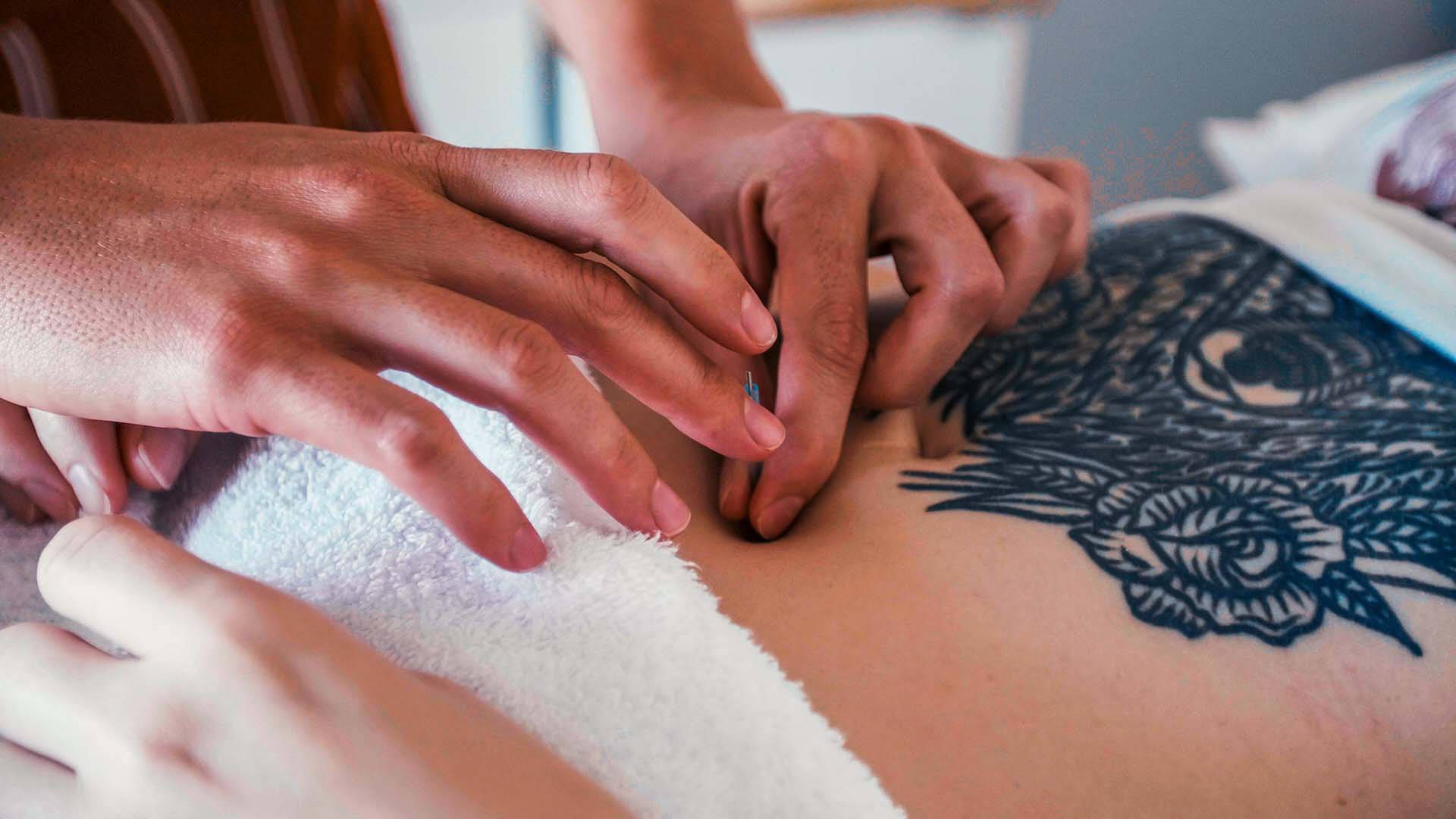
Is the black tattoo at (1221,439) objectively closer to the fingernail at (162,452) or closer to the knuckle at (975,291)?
the knuckle at (975,291)

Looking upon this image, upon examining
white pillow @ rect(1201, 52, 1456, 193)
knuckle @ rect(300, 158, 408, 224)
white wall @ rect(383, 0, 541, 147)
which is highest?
knuckle @ rect(300, 158, 408, 224)

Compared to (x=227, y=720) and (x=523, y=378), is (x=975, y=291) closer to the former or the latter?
(x=523, y=378)

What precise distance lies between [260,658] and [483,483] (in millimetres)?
117

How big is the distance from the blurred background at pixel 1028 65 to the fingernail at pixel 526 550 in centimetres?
195

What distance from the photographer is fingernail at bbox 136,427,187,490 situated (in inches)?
20.6

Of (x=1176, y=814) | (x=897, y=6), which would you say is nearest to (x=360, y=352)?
(x=1176, y=814)

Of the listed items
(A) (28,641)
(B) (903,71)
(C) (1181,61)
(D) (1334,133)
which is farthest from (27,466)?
(C) (1181,61)

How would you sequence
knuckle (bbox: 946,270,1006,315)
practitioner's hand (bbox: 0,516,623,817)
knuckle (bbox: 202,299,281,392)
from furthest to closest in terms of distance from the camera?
knuckle (bbox: 946,270,1006,315), knuckle (bbox: 202,299,281,392), practitioner's hand (bbox: 0,516,623,817)

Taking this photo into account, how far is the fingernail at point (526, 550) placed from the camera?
1.44ft

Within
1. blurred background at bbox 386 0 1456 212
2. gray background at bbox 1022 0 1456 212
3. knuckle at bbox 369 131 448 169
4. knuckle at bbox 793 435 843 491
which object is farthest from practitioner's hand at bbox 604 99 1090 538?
gray background at bbox 1022 0 1456 212

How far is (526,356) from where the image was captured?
0.45 meters

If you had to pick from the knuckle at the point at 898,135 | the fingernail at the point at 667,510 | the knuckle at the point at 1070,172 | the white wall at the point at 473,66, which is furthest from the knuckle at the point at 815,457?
the white wall at the point at 473,66

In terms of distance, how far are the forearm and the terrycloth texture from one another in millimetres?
433

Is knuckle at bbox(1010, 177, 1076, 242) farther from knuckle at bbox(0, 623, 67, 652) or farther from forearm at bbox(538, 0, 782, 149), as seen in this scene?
knuckle at bbox(0, 623, 67, 652)
